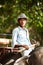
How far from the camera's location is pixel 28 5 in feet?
29.5

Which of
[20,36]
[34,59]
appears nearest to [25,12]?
[20,36]

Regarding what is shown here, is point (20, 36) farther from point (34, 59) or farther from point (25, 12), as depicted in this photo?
point (25, 12)

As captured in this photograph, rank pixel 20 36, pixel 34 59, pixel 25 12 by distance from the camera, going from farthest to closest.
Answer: pixel 25 12
pixel 20 36
pixel 34 59

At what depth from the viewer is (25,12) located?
8617 mm

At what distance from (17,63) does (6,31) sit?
5.66 metres

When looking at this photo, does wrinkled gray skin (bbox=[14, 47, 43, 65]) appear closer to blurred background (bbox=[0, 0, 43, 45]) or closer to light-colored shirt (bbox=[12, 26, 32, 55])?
light-colored shirt (bbox=[12, 26, 32, 55])

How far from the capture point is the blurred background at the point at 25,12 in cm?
841

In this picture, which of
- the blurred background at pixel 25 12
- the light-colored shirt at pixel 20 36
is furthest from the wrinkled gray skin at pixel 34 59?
the blurred background at pixel 25 12

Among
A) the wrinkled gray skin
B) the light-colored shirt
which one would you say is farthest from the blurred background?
the wrinkled gray skin

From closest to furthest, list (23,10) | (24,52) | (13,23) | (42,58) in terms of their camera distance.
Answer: (42,58) → (24,52) → (23,10) → (13,23)

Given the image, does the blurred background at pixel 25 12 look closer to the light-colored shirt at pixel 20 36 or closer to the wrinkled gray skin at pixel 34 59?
the light-colored shirt at pixel 20 36

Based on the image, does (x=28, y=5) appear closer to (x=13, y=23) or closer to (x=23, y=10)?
(x=23, y=10)

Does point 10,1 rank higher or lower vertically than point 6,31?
higher

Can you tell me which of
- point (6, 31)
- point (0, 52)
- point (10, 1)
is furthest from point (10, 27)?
point (0, 52)
